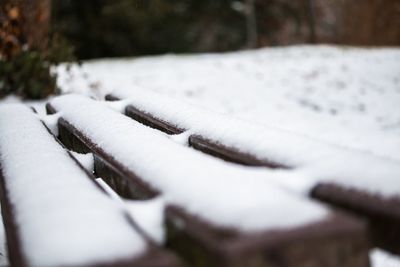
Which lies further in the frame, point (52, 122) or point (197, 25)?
point (197, 25)

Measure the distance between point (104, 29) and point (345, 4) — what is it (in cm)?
769

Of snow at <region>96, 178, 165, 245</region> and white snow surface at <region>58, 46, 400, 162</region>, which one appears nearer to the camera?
snow at <region>96, 178, 165, 245</region>

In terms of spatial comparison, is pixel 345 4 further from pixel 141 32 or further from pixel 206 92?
pixel 206 92

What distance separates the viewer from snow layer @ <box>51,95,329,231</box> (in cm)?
76

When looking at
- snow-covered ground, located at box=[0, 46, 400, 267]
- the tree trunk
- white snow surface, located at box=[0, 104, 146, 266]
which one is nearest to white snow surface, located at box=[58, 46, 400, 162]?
snow-covered ground, located at box=[0, 46, 400, 267]

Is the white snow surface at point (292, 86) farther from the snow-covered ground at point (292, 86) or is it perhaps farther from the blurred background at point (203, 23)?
the blurred background at point (203, 23)

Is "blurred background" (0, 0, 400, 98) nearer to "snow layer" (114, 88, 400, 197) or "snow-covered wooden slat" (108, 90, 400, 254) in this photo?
"snow layer" (114, 88, 400, 197)

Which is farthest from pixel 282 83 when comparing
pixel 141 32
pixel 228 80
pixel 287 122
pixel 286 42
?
pixel 286 42

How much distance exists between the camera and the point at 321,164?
105 cm

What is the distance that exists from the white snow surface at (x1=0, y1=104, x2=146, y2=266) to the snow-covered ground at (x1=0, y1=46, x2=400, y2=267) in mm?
2733

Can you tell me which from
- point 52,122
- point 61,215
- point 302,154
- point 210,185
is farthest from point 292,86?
point 61,215

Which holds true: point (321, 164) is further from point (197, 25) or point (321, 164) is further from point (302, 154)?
point (197, 25)

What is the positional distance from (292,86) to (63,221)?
6121 mm

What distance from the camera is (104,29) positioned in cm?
1112
